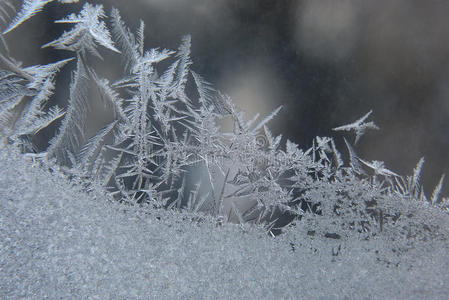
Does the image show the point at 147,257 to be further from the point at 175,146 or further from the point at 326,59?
the point at 326,59

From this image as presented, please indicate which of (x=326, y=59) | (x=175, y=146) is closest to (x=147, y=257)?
(x=175, y=146)

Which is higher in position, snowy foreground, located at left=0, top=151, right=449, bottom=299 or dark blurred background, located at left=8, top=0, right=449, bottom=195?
dark blurred background, located at left=8, top=0, right=449, bottom=195

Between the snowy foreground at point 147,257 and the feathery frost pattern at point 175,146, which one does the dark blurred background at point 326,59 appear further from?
the snowy foreground at point 147,257

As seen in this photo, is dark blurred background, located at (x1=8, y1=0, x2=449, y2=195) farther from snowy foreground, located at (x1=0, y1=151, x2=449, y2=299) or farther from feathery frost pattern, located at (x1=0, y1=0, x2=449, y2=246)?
snowy foreground, located at (x1=0, y1=151, x2=449, y2=299)

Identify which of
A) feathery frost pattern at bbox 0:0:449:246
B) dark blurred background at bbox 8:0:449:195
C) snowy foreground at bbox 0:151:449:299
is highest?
dark blurred background at bbox 8:0:449:195

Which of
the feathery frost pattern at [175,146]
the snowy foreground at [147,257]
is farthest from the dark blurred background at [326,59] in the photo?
the snowy foreground at [147,257]

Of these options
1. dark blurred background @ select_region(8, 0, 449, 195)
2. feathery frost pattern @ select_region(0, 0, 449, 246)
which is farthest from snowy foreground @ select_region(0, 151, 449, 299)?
dark blurred background @ select_region(8, 0, 449, 195)

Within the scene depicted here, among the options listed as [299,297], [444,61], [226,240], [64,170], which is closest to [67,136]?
[64,170]
